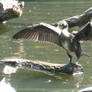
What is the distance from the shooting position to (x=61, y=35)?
8.25m

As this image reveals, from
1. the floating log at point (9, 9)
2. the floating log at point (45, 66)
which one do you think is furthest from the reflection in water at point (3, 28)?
the floating log at point (45, 66)

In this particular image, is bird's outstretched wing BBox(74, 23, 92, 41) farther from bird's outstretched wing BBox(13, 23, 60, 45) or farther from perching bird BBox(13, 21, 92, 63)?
bird's outstretched wing BBox(13, 23, 60, 45)

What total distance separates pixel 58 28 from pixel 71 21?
81 centimetres

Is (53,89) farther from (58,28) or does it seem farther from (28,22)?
(28,22)

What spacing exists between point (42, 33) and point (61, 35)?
385mm

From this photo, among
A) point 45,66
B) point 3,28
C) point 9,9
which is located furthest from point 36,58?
point 9,9

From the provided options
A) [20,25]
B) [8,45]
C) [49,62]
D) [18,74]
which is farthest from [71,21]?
[20,25]

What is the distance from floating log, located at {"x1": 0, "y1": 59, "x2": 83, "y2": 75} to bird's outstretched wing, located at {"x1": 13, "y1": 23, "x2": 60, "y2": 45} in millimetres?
534

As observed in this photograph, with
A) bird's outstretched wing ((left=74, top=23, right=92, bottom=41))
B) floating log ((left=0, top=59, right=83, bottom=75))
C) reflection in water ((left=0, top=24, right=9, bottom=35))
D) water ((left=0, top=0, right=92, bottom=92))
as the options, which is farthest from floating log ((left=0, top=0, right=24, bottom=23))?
bird's outstretched wing ((left=74, top=23, right=92, bottom=41))

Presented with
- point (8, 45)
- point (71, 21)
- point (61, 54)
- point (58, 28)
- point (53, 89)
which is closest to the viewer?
point (53, 89)

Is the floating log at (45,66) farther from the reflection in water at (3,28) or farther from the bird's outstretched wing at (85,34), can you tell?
the reflection in water at (3,28)

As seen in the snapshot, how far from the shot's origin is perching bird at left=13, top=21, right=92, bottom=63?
323 inches

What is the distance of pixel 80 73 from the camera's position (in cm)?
847

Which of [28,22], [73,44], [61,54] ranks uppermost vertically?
[73,44]
